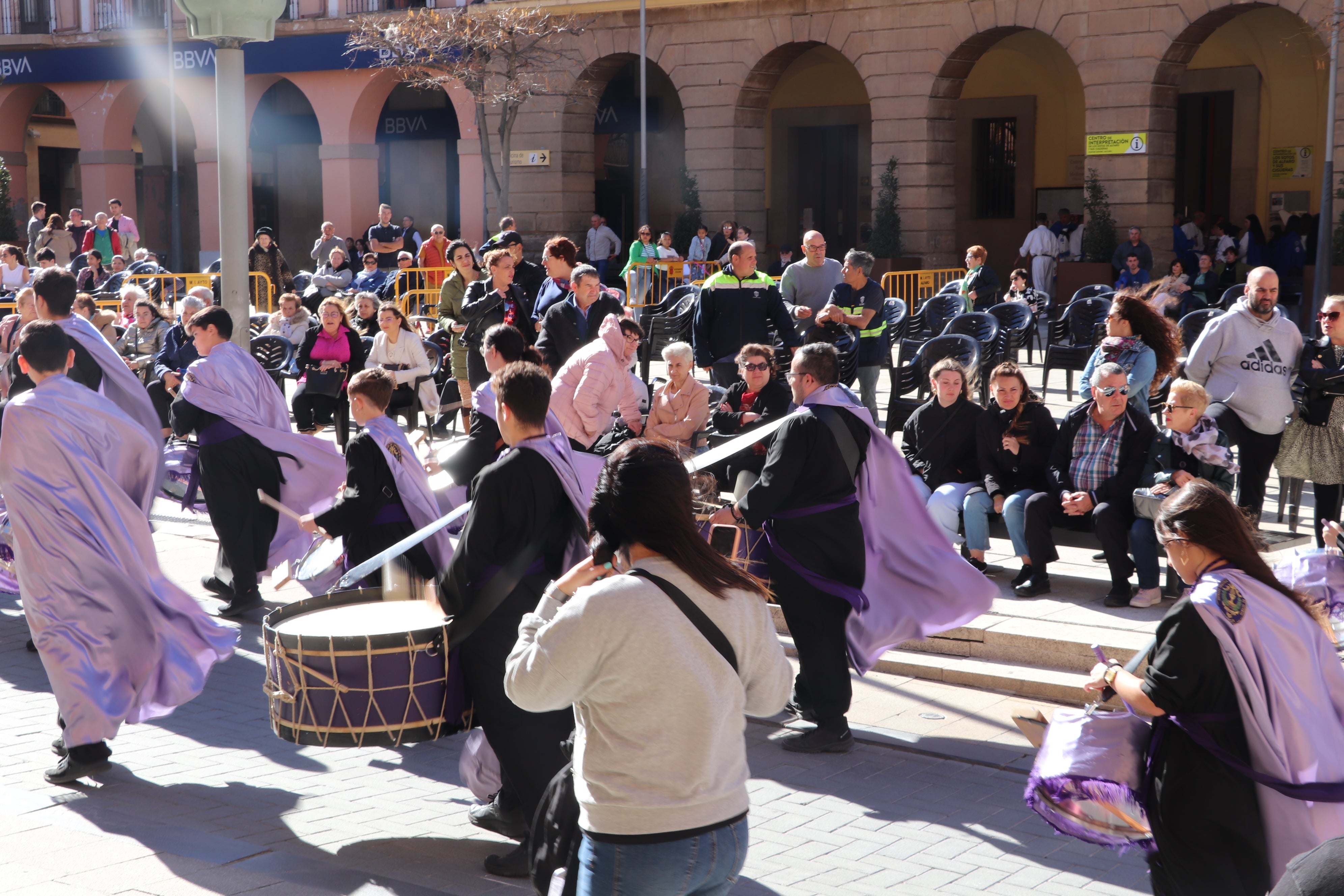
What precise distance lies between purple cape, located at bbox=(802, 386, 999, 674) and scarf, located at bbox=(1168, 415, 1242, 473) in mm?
1821

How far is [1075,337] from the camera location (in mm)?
15570

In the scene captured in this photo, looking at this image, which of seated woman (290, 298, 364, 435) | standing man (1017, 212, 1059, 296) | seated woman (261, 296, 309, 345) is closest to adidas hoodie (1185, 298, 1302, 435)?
seated woman (290, 298, 364, 435)

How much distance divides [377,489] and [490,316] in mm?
5113

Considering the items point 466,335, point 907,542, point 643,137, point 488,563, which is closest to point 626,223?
point 643,137

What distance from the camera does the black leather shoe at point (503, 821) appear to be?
5.23 m

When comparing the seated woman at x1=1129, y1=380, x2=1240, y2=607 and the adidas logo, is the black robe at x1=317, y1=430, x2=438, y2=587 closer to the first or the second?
the seated woman at x1=1129, y1=380, x2=1240, y2=607

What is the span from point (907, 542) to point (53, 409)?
377 cm

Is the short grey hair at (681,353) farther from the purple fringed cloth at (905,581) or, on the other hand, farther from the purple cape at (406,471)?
the purple cape at (406,471)

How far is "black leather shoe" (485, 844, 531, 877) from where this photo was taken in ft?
16.4

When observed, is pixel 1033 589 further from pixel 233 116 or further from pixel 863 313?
pixel 233 116

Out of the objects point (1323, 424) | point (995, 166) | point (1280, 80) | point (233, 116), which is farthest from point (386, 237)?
point (1323, 424)

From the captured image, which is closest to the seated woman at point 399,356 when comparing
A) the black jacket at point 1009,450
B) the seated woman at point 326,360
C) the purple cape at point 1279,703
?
the seated woman at point 326,360

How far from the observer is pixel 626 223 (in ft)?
111

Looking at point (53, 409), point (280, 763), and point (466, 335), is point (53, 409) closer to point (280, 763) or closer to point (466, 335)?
point (280, 763)
